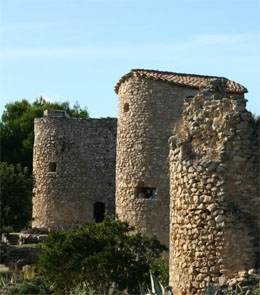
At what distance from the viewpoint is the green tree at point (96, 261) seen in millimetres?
17109

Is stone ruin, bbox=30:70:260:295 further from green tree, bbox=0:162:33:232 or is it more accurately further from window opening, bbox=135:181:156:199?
green tree, bbox=0:162:33:232

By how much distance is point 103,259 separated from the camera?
56.0 ft

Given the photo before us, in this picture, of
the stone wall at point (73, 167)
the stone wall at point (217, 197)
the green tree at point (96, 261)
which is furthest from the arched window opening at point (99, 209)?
the stone wall at point (217, 197)

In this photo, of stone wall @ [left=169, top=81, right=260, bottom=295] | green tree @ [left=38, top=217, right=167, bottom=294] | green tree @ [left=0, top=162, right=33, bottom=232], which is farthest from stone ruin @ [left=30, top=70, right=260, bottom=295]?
green tree @ [left=0, top=162, right=33, bottom=232]

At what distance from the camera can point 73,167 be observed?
116 feet

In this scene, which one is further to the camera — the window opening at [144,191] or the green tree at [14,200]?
the green tree at [14,200]

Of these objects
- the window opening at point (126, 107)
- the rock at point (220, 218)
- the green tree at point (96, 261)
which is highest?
the window opening at point (126, 107)

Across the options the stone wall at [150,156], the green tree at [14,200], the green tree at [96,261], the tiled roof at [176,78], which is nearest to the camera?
the green tree at [96,261]

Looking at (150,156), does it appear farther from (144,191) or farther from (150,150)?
(144,191)

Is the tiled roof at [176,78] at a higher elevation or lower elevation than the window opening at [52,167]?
higher

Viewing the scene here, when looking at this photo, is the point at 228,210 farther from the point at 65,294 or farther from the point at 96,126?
the point at 96,126

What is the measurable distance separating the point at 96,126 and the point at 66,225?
14.7 feet

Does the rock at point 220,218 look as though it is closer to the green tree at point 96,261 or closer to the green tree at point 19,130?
the green tree at point 96,261

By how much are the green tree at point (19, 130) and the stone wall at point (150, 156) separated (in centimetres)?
2071
